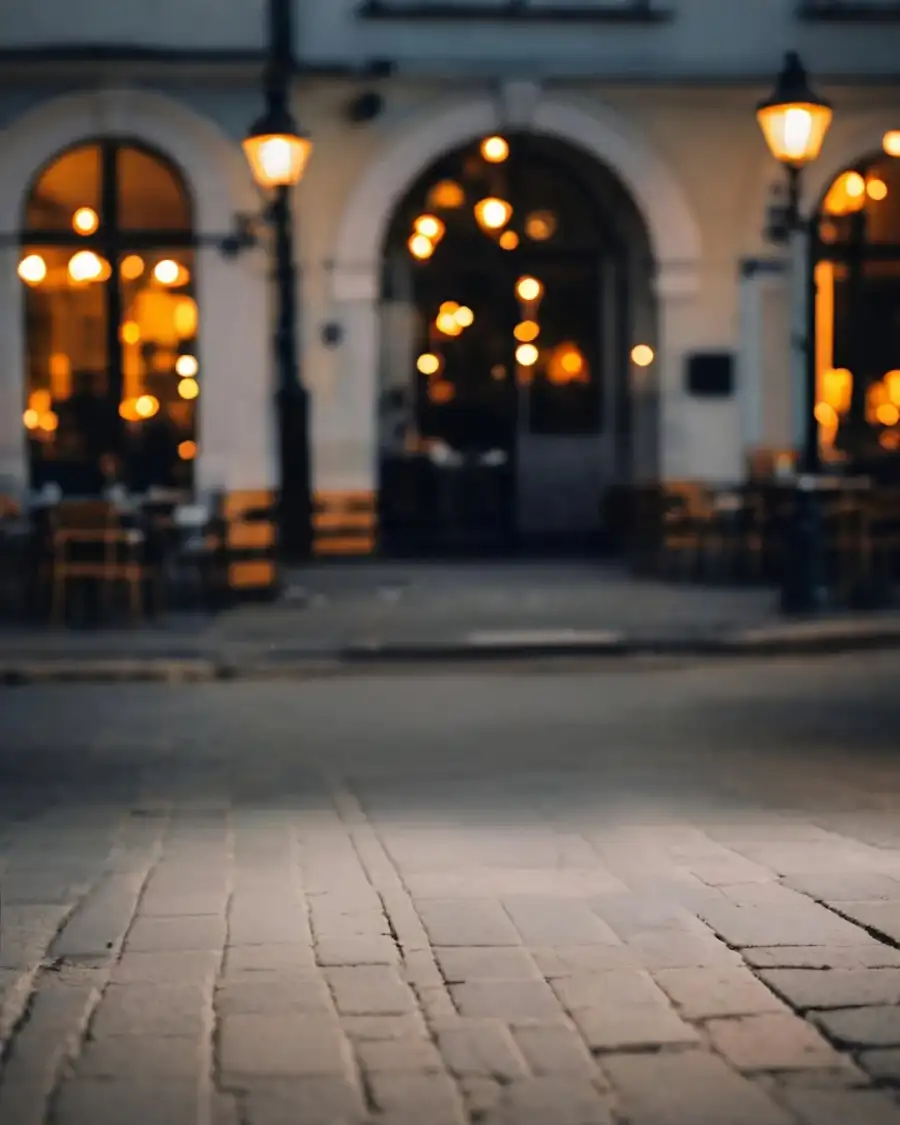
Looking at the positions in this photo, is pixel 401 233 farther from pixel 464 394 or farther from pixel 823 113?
pixel 823 113

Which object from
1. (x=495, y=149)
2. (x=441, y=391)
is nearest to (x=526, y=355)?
(x=441, y=391)

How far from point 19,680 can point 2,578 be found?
348 centimetres

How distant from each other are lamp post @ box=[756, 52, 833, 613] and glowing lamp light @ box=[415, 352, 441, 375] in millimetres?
5528

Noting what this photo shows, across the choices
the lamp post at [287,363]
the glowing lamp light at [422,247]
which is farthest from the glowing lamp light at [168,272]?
the glowing lamp light at [422,247]

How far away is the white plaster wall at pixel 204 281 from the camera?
1859cm

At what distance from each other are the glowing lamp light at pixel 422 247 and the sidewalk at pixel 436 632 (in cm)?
442

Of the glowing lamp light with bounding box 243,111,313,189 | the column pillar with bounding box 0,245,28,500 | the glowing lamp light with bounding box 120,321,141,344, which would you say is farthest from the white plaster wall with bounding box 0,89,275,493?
the glowing lamp light with bounding box 243,111,313,189

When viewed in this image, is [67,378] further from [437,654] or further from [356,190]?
[437,654]

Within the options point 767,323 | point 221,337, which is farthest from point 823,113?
point 221,337

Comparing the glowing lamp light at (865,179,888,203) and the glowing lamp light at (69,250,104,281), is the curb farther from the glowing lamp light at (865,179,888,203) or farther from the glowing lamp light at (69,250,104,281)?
the glowing lamp light at (865,179,888,203)

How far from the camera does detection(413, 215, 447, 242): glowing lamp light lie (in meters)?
20.8

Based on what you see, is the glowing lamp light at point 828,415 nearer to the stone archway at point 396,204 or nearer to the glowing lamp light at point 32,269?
the stone archway at point 396,204

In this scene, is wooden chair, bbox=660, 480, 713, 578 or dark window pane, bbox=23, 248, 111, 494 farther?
dark window pane, bbox=23, 248, 111, 494

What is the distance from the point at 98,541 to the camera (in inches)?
626
